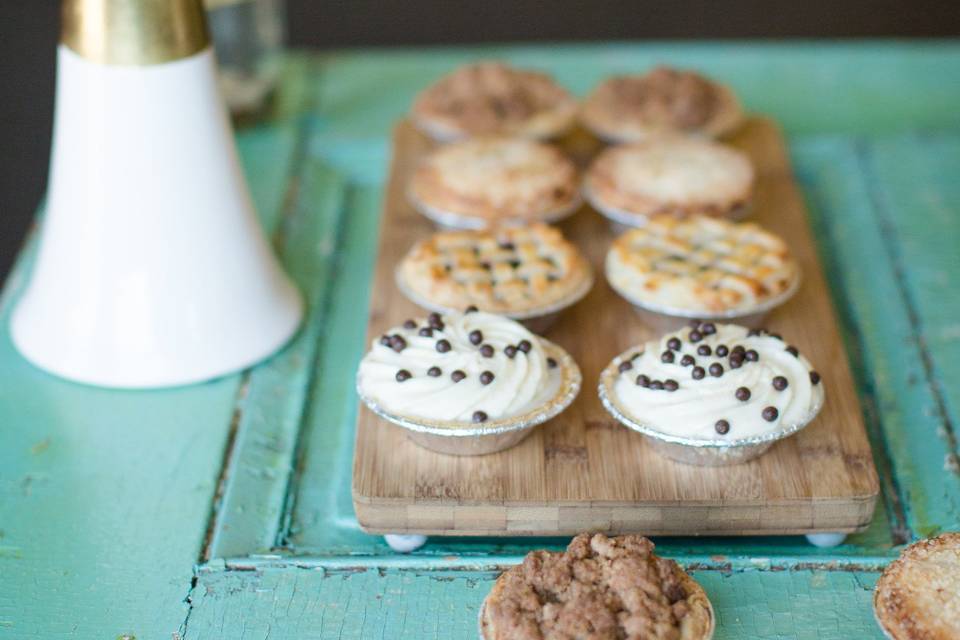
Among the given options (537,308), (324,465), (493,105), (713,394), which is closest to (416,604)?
(324,465)

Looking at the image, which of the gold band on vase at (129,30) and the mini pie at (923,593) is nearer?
the mini pie at (923,593)

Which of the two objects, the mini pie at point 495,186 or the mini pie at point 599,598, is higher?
the mini pie at point 599,598

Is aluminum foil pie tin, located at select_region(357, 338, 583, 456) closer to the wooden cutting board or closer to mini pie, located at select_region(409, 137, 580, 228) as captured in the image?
the wooden cutting board

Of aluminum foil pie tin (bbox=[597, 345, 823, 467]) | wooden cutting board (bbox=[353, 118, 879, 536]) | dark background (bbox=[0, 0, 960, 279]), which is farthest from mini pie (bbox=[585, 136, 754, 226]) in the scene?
dark background (bbox=[0, 0, 960, 279])

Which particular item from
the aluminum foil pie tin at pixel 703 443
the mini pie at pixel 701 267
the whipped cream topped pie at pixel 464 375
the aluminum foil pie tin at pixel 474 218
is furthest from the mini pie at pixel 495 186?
the aluminum foil pie tin at pixel 703 443

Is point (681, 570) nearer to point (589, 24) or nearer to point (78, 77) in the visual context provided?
point (78, 77)

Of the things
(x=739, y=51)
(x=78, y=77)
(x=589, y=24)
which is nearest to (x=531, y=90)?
(x=739, y=51)

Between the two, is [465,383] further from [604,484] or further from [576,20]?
[576,20]

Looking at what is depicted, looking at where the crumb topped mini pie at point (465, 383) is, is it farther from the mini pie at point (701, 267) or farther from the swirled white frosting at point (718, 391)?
the mini pie at point (701, 267)

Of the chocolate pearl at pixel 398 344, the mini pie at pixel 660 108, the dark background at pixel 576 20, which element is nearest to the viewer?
the chocolate pearl at pixel 398 344

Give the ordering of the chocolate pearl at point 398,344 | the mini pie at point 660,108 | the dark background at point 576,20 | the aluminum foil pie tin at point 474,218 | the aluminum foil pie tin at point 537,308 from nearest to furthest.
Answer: the chocolate pearl at point 398,344 < the aluminum foil pie tin at point 537,308 < the aluminum foil pie tin at point 474,218 < the mini pie at point 660,108 < the dark background at point 576,20
